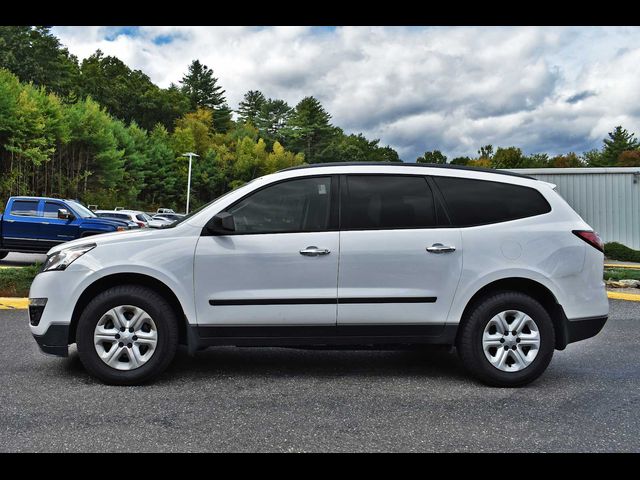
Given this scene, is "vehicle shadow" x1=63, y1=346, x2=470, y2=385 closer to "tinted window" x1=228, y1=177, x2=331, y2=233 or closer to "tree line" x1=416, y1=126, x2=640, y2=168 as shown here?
"tinted window" x1=228, y1=177, x2=331, y2=233

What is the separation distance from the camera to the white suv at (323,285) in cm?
468

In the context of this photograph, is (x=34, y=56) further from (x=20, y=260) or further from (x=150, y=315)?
(x=150, y=315)

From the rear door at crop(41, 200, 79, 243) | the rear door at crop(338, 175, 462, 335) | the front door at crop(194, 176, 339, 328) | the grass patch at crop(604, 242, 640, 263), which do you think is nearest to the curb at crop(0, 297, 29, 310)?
the front door at crop(194, 176, 339, 328)

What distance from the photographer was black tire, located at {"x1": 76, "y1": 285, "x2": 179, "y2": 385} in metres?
4.64

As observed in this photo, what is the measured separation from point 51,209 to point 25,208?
2.35ft

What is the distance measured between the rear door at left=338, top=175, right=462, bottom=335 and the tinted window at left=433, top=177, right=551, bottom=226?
0.17m

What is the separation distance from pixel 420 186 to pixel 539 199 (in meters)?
1.06

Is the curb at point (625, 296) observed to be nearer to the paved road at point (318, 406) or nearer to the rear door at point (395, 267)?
the paved road at point (318, 406)

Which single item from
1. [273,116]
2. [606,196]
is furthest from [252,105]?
[606,196]

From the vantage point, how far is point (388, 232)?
4781mm

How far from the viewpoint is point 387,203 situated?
4895 mm

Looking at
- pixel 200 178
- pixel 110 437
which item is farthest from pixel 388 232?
pixel 200 178
